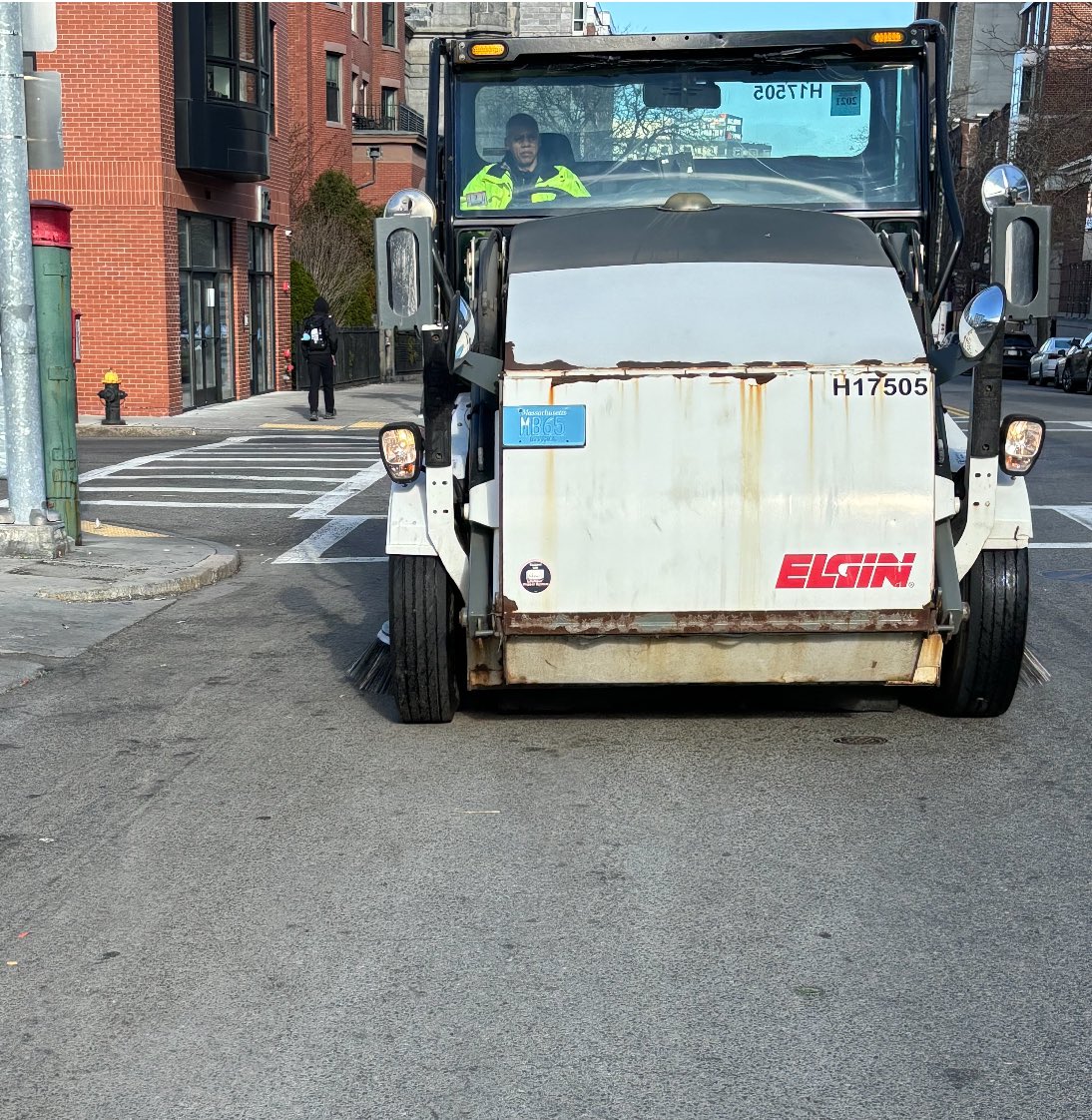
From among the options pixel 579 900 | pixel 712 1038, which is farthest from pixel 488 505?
pixel 712 1038

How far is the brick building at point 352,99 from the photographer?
45.1 metres

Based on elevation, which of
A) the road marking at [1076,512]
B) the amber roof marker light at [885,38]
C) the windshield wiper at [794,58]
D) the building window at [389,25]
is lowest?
the road marking at [1076,512]

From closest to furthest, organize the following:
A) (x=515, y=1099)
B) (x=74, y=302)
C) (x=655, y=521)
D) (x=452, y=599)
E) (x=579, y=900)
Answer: (x=515, y=1099) → (x=579, y=900) → (x=655, y=521) → (x=452, y=599) → (x=74, y=302)

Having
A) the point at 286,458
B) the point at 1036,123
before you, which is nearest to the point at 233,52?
the point at 286,458

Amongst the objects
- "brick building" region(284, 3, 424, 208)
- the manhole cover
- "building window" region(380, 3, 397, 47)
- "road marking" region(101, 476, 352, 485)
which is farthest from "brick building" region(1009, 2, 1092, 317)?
the manhole cover

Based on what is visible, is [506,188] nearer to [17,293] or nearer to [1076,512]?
[17,293]

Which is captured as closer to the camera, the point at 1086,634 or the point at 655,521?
the point at 655,521

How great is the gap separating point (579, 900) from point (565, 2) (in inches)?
3221

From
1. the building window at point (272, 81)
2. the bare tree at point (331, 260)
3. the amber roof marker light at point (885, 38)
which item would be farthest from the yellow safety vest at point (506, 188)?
the bare tree at point (331, 260)

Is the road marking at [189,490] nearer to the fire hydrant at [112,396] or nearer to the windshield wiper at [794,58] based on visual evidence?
the fire hydrant at [112,396]

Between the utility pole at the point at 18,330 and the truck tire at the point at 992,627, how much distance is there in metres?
7.07

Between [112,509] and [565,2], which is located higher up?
[565,2]

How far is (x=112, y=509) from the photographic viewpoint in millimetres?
15609

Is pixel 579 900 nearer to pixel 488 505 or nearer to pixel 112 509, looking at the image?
pixel 488 505
